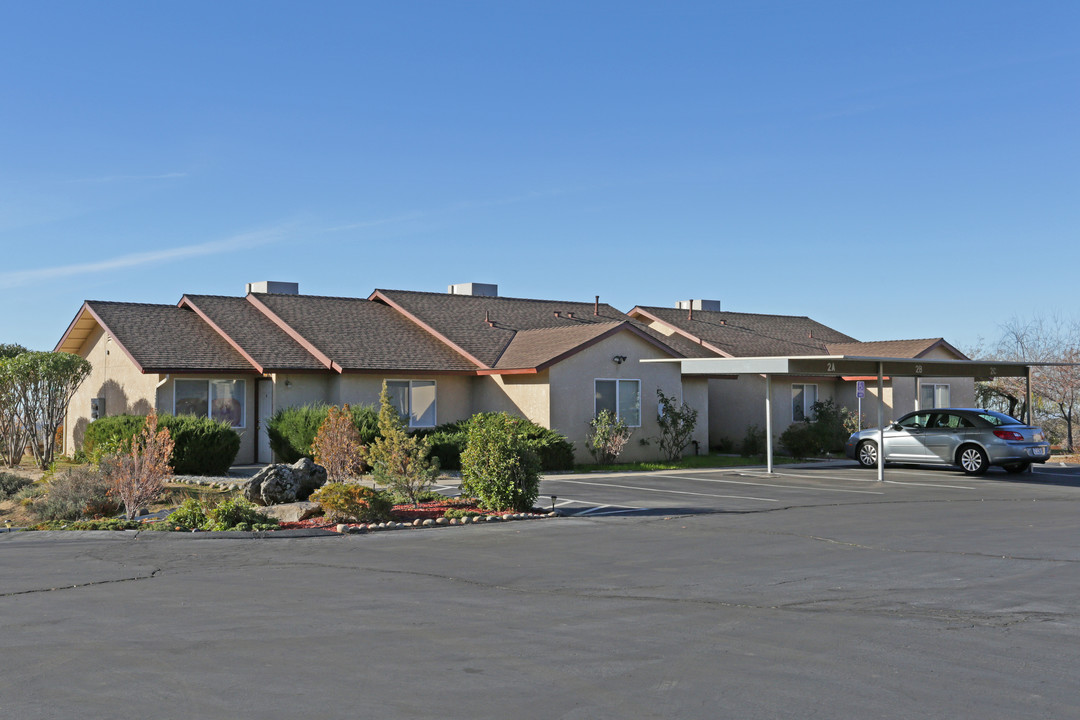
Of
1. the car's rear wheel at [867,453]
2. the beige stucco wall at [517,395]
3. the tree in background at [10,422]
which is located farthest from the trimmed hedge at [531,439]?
the tree in background at [10,422]

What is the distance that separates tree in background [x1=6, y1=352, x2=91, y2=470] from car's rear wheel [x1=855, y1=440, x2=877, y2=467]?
68.7ft

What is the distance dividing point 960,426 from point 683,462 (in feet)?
24.1

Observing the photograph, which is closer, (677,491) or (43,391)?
(677,491)

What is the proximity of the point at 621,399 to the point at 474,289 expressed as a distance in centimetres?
1228

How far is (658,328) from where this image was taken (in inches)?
1446

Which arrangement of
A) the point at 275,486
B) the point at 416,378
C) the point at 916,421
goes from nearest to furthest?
1. the point at 275,486
2. the point at 916,421
3. the point at 416,378

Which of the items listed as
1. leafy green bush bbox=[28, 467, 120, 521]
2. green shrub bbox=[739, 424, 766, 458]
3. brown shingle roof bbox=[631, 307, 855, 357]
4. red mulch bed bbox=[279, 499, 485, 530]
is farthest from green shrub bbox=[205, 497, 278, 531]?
brown shingle roof bbox=[631, 307, 855, 357]

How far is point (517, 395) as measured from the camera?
27.5 m

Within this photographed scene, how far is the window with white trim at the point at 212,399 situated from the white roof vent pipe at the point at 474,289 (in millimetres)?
12885

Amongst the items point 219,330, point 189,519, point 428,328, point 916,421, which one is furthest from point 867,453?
point 189,519

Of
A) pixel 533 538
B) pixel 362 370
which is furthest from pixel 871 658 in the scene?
pixel 362 370

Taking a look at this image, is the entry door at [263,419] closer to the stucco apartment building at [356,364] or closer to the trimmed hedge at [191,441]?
the stucco apartment building at [356,364]

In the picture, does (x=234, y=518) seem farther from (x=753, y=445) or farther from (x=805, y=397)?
(x=805, y=397)

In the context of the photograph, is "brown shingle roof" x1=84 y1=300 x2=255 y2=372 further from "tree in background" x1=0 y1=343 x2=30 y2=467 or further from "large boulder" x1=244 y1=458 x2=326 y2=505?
"large boulder" x1=244 y1=458 x2=326 y2=505
